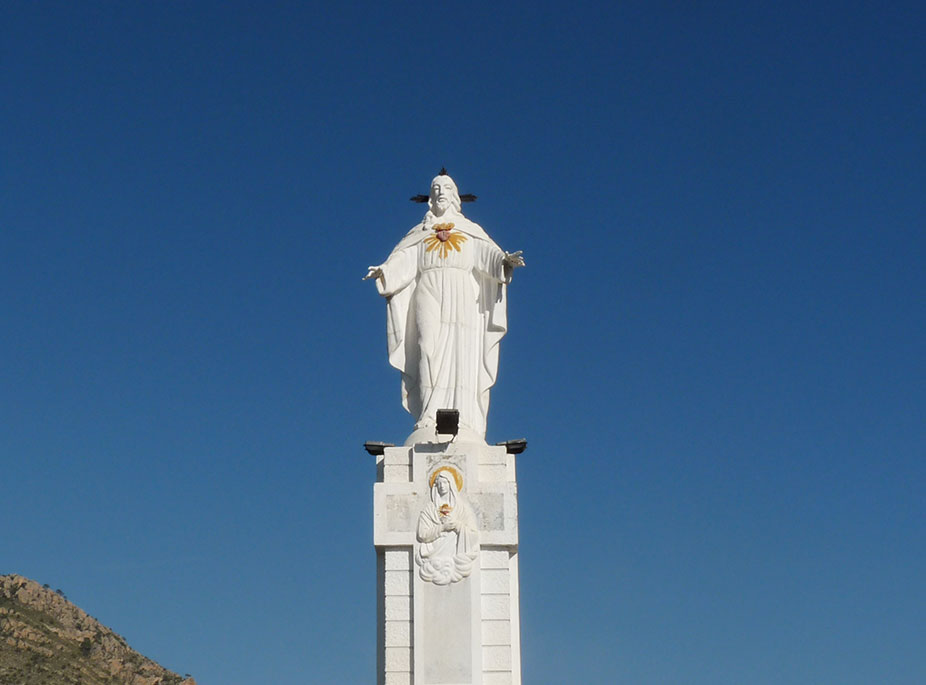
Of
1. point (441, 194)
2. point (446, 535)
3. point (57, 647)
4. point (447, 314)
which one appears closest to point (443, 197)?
point (441, 194)

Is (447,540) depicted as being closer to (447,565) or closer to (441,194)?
(447,565)

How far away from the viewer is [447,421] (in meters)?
19.0

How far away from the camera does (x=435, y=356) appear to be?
66.5ft

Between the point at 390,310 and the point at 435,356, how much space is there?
1096 millimetres

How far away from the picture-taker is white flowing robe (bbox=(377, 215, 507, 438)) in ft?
66.3

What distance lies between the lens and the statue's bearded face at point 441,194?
21.4m

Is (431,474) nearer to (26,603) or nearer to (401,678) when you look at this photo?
(401,678)

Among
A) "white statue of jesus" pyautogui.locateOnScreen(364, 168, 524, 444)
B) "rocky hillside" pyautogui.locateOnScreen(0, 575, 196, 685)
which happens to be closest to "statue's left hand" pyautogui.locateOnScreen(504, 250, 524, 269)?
"white statue of jesus" pyautogui.locateOnScreen(364, 168, 524, 444)

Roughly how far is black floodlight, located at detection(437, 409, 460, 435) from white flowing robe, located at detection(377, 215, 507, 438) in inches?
39.2

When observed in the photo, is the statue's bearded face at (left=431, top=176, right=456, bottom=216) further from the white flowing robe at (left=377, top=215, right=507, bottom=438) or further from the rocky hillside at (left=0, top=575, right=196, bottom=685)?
the rocky hillside at (left=0, top=575, right=196, bottom=685)

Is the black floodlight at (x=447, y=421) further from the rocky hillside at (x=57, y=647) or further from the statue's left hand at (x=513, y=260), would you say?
the rocky hillside at (x=57, y=647)

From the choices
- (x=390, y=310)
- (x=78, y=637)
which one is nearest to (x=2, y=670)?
(x=78, y=637)

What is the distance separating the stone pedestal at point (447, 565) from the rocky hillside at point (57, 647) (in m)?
41.0

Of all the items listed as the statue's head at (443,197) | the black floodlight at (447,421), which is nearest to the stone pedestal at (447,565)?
the black floodlight at (447,421)
